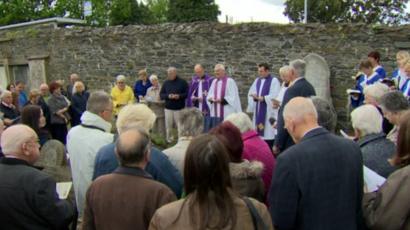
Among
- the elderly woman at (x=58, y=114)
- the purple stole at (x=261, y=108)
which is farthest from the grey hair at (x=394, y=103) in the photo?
the elderly woman at (x=58, y=114)

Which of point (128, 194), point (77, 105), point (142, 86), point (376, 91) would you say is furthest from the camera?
point (142, 86)

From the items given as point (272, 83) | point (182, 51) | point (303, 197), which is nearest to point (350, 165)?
point (303, 197)

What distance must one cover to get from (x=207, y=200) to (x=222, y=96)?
22.3ft

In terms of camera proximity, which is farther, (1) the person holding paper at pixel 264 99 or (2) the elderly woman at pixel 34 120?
(1) the person holding paper at pixel 264 99

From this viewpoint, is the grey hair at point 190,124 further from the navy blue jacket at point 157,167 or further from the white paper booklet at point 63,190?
the white paper booklet at point 63,190

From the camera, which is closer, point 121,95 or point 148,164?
point 148,164

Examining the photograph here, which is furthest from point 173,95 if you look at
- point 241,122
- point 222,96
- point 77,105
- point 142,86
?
point 241,122

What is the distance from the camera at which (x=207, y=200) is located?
2.13 meters

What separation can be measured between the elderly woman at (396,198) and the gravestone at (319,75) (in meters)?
7.63

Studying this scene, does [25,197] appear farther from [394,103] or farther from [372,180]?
[394,103]

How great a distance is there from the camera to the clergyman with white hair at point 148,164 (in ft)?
10.4

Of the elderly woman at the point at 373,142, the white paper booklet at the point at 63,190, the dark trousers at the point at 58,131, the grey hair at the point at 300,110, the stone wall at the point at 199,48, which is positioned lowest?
the dark trousers at the point at 58,131

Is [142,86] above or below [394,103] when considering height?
below

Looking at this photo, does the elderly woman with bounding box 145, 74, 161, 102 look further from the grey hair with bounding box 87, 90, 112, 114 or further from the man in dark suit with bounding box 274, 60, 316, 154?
the grey hair with bounding box 87, 90, 112, 114
